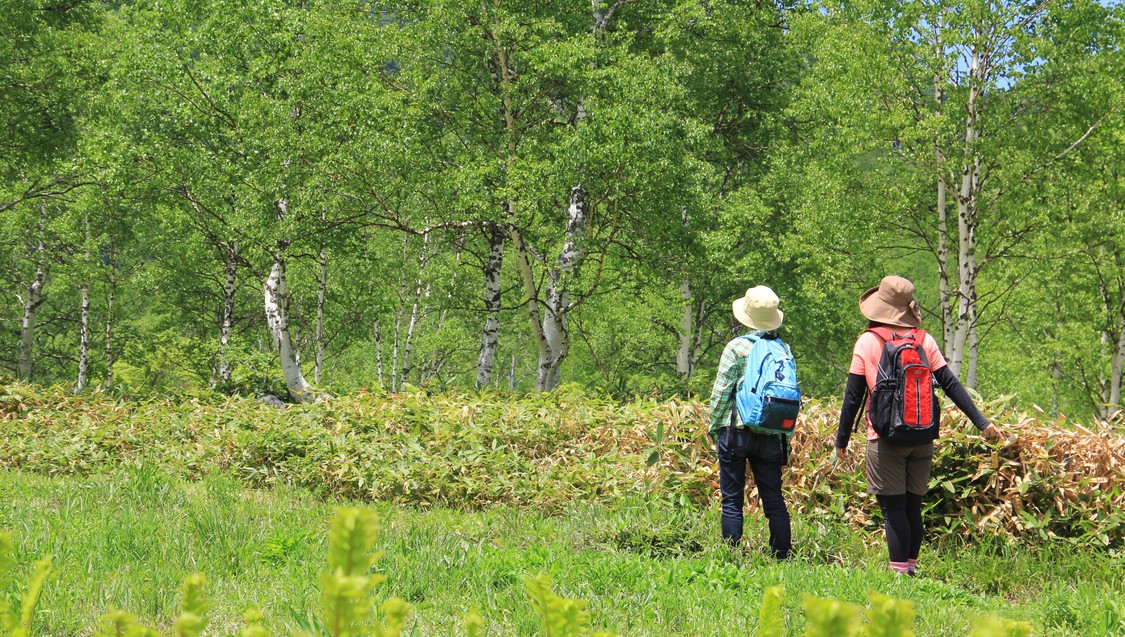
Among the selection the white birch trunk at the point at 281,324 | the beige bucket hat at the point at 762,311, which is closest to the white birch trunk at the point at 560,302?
the white birch trunk at the point at 281,324

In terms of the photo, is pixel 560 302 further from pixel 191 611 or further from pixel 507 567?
pixel 191 611

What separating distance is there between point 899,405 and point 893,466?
1.52 feet

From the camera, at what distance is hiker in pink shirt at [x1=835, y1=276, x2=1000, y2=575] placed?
5035mm

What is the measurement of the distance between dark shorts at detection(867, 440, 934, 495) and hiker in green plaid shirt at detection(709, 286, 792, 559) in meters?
0.61

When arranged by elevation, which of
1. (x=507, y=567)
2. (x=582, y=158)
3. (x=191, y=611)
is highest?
(x=582, y=158)

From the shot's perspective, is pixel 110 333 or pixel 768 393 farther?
pixel 110 333

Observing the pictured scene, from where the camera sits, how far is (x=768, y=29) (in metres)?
22.3

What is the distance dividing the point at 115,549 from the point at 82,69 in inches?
748

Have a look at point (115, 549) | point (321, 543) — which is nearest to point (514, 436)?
point (321, 543)

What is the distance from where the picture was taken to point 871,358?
5199 mm

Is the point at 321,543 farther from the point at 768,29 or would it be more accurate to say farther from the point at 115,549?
the point at 768,29

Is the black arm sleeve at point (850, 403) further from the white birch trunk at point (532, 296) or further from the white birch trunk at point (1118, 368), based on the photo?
the white birch trunk at point (1118, 368)

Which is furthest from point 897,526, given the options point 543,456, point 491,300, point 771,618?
point 491,300

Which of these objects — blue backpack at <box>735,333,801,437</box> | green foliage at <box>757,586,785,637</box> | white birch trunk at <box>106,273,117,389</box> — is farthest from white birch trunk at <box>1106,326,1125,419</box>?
white birch trunk at <box>106,273,117,389</box>
